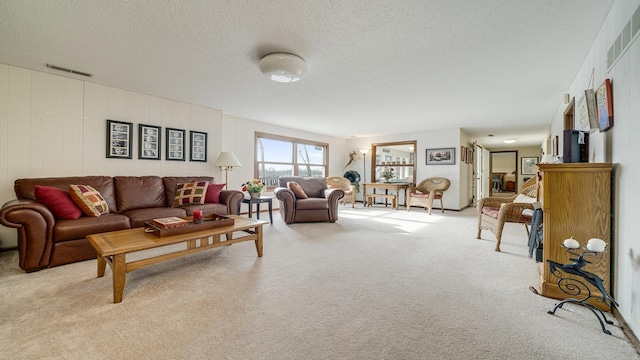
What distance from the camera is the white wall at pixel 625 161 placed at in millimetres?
1467

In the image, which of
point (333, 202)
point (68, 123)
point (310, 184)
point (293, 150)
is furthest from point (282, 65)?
point (293, 150)

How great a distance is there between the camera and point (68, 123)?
11.4 feet

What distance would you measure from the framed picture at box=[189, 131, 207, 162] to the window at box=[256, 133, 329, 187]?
1457 mm

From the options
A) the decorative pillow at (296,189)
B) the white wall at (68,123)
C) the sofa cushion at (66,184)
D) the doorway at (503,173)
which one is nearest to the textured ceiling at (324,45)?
the white wall at (68,123)

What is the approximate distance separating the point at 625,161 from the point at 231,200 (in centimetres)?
419

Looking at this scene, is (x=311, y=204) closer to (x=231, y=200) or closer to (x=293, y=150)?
(x=231, y=200)

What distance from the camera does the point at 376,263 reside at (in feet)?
8.73

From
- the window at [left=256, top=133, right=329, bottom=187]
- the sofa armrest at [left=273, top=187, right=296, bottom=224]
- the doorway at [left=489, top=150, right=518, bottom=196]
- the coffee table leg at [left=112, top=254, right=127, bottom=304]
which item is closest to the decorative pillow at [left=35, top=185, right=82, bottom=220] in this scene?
the coffee table leg at [left=112, top=254, right=127, bottom=304]

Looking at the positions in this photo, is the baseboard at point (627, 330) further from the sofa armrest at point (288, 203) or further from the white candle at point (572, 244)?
the sofa armrest at point (288, 203)

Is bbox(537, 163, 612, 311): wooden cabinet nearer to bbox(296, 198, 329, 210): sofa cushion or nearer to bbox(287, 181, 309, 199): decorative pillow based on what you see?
bbox(296, 198, 329, 210): sofa cushion

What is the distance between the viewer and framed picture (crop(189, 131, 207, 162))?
4734 millimetres

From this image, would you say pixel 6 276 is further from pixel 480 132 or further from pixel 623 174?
pixel 480 132

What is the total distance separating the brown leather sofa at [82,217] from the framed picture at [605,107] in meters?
4.18

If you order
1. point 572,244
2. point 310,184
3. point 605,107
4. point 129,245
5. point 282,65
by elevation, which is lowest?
point 129,245
